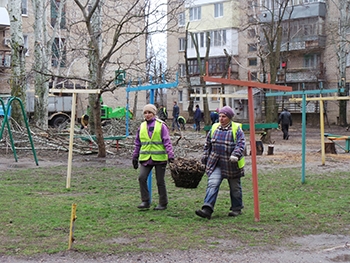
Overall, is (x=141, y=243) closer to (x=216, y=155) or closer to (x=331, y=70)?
(x=216, y=155)

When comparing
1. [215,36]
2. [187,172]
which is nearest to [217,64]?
[215,36]

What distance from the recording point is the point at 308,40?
51.5 metres

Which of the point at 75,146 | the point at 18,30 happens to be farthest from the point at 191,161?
the point at 18,30

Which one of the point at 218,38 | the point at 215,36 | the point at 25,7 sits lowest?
the point at 218,38

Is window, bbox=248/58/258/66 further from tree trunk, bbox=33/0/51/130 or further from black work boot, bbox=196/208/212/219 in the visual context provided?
black work boot, bbox=196/208/212/219

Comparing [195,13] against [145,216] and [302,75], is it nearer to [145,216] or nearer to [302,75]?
[302,75]

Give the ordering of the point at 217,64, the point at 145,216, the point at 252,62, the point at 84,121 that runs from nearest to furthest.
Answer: the point at 145,216 < the point at 84,121 < the point at 252,62 < the point at 217,64

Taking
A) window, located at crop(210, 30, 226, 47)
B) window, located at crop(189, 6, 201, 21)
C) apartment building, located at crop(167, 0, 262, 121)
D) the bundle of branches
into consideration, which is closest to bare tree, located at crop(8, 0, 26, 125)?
the bundle of branches

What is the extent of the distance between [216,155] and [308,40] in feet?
148

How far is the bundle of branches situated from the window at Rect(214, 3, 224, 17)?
49.3 meters

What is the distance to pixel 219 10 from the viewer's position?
2329 inches

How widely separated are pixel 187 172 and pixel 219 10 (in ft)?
164

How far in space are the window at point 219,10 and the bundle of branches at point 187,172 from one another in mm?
49323

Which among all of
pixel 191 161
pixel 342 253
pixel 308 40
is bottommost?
pixel 342 253
